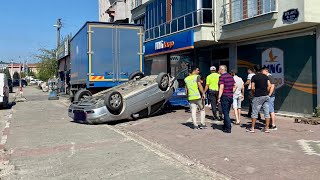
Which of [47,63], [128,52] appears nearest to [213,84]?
[128,52]

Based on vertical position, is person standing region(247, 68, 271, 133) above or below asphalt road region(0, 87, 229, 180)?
above

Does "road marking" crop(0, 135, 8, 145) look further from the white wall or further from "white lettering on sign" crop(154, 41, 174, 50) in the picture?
"white lettering on sign" crop(154, 41, 174, 50)

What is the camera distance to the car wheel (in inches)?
562

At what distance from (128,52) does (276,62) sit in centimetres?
600

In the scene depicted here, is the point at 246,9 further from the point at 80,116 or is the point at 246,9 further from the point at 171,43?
the point at 80,116

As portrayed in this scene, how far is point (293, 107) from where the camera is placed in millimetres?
14141

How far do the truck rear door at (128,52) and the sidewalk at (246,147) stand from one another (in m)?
4.43

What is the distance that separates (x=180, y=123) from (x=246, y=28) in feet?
15.9

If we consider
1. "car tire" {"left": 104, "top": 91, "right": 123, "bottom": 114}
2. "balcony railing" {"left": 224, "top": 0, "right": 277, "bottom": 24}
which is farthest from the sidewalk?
"balcony railing" {"left": 224, "top": 0, "right": 277, "bottom": 24}

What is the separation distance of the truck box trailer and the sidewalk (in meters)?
4.33

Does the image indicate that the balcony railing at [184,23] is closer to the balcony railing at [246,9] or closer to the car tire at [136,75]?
the balcony railing at [246,9]

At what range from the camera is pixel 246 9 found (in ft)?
51.6

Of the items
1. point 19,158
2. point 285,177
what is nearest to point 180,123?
point 19,158

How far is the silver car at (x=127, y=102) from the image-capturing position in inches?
505
